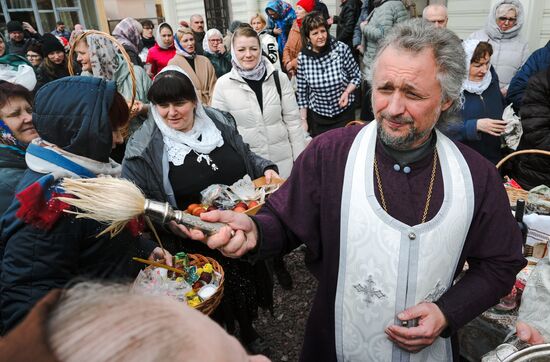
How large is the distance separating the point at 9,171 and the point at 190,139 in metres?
1.09

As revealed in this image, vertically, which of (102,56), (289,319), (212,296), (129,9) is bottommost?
(289,319)

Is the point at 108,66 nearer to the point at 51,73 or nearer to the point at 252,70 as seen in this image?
the point at 252,70

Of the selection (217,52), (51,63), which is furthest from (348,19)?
(51,63)

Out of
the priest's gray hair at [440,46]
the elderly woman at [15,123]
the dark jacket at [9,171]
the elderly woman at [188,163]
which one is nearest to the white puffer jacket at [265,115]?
the elderly woman at [188,163]

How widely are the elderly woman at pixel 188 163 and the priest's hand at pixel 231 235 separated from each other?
1267 millimetres

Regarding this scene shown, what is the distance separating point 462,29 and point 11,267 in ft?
24.4

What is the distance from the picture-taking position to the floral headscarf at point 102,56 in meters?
4.38

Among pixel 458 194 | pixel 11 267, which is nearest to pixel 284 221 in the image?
pixel 458 194

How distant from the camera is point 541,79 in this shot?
10.7ft

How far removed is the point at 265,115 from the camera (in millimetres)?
3859

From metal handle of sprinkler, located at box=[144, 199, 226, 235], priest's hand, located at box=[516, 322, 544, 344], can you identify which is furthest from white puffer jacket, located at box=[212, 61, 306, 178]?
priest's hand, located at box=[516, 322, 544, 344]

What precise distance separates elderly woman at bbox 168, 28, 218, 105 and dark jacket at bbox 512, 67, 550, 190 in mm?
3471

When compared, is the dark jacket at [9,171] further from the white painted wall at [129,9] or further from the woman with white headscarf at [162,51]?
the white painted wall at [129,9]

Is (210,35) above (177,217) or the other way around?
above
